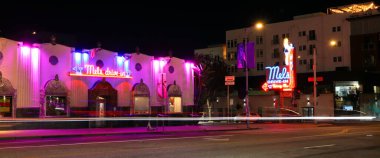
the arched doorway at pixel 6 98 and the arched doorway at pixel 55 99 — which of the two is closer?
the arched doorway at pixel 6 98

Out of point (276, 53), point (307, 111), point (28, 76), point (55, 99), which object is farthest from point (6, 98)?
point (276, 53)

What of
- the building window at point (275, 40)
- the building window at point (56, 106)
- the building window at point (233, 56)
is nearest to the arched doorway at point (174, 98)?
the building window at point (56, 106)

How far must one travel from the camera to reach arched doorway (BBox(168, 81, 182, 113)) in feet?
145

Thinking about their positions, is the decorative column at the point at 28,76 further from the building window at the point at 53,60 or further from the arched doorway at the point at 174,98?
the arched doorway at the point at 174,98

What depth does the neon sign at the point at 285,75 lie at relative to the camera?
179ft

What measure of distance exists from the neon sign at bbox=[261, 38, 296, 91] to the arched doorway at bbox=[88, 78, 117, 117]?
23.4m

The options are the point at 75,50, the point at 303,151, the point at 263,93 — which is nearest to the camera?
the point at 303,151

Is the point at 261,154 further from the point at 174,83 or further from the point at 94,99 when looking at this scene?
the point at 174,83

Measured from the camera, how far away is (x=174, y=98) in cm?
4516

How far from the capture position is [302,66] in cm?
8494

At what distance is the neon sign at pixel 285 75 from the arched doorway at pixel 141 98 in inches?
758

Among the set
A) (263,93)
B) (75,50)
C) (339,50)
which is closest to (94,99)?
(75,50)

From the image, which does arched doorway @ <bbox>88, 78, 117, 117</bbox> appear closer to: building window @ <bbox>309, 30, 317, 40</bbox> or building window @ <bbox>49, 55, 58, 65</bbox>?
building window @ <bbox>49, 55, 58, 65</bbox>

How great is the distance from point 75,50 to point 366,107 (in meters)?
49.4
